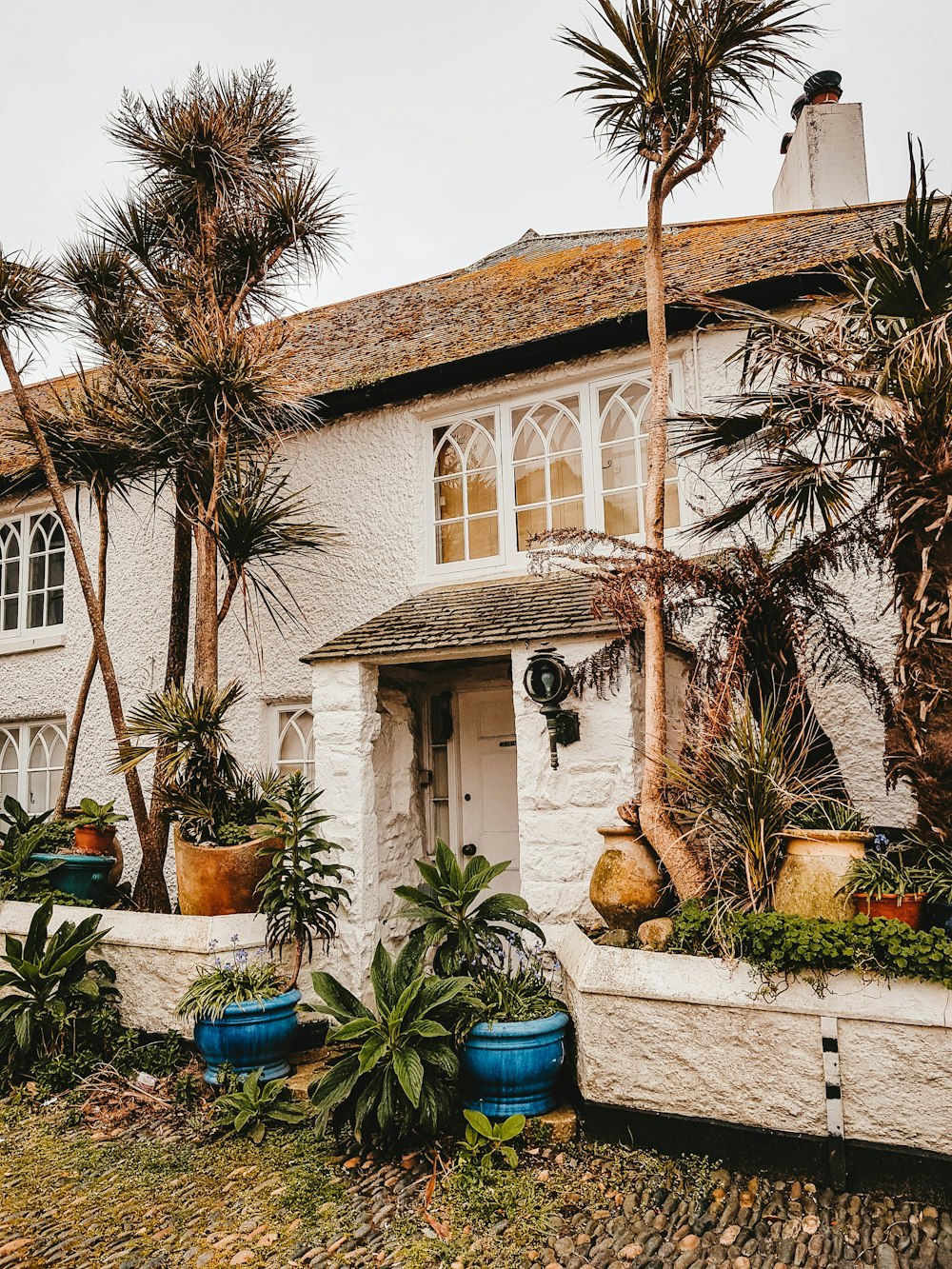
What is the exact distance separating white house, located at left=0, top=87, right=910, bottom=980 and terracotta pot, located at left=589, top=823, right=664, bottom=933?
0.51 meters

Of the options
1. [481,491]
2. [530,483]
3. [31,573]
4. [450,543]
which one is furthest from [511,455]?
[31,573]

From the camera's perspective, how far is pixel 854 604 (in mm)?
6137

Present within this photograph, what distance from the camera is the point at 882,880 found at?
4031mm

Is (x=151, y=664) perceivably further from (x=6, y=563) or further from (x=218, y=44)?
(x=218, y=44)

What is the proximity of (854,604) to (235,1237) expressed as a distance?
5.21 meters

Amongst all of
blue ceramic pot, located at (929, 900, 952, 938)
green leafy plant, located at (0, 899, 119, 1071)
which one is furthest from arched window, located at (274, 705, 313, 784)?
blue ceramic pot, located at (929, 900, 952, 938)

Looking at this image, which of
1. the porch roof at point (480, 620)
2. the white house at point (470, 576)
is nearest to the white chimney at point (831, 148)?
the white house at point (470, 576)

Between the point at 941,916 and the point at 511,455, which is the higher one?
the point at 511,455

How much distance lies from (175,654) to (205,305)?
10.1ft

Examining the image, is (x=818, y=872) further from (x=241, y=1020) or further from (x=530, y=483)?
(x=530, y=483)

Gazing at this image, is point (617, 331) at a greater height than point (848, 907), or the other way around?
point (617, 331)

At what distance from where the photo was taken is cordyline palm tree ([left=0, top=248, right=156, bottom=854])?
7.44 metres

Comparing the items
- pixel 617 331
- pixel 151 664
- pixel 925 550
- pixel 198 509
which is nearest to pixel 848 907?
pixel 925 550

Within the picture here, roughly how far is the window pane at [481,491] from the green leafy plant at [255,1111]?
15.2ft
